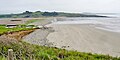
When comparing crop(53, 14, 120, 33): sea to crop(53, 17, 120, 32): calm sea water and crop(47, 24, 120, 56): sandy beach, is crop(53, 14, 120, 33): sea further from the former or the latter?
crop(47, 24, 120, 56): sandy beach

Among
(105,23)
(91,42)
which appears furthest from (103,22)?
(91,42)

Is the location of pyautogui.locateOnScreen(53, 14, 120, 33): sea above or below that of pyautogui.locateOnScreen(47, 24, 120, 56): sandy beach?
below

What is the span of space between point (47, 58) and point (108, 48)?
12396mm

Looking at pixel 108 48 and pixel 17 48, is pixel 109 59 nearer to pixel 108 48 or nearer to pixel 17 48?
pixel 17 48

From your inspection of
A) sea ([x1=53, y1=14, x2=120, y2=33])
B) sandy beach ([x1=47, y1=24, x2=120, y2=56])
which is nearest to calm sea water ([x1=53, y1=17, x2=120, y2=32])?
sea ([x1=53, y1=14, x2=120, y2=33])

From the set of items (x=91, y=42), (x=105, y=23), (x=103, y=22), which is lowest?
(x=103, y=22)

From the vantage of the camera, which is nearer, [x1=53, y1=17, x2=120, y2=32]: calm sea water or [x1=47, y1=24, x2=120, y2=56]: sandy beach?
[x1=47, y1=24, x2=120, y2=56]: sandy beach

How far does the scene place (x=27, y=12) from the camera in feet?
518

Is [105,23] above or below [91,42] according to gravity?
below

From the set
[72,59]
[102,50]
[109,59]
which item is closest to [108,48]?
[102,50]

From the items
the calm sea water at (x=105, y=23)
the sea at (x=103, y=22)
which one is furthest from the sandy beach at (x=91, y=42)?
the calm sea water at (x=105, y=23)

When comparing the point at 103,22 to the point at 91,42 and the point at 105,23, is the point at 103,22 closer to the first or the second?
the point at 105,23

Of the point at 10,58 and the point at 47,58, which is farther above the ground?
the point at 10,58

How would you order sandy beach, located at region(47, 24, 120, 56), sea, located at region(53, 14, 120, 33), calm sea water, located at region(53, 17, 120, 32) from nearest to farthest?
sandy beach, located at region(47, 24, 120, 56) → calm sea water, located at region(53, 17, 120, 32) → sea, located at region(53, 14, 120, 33)
